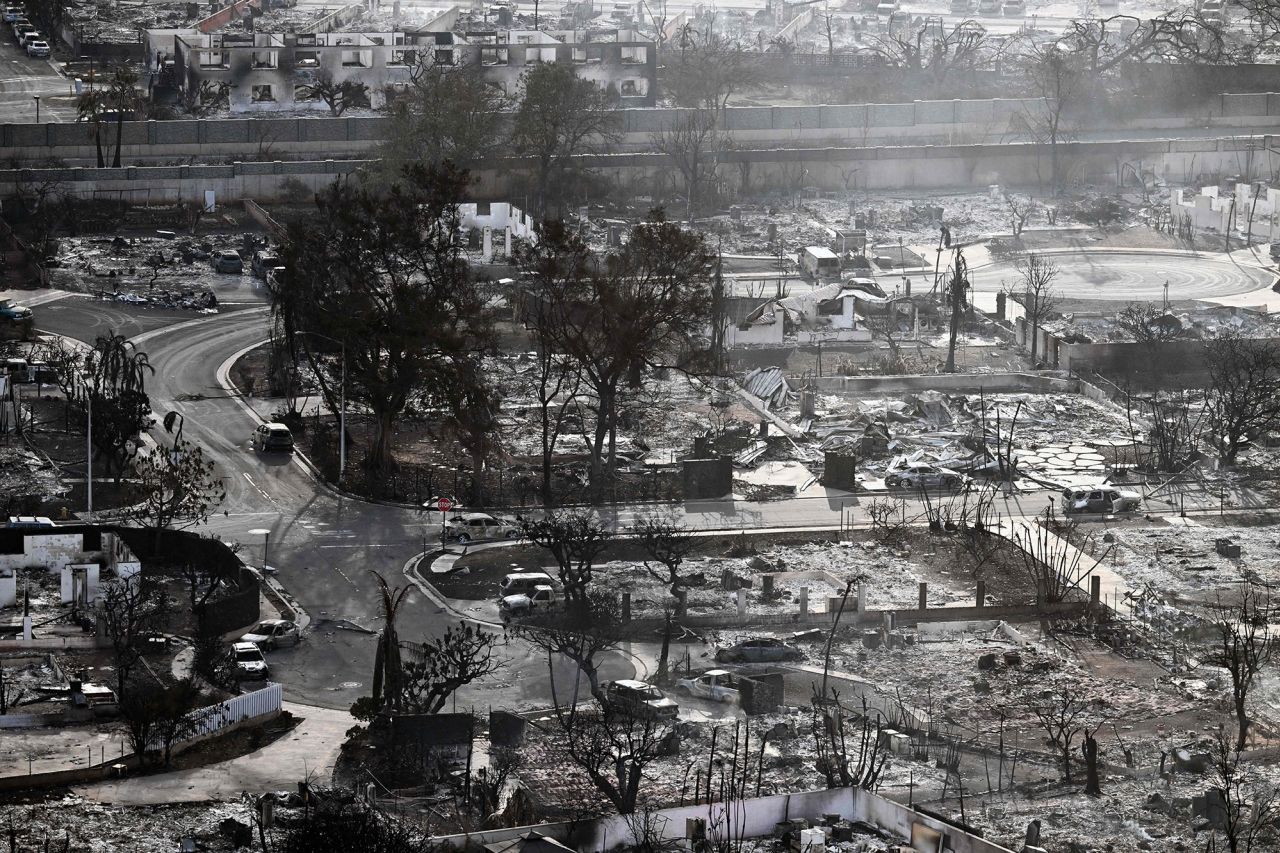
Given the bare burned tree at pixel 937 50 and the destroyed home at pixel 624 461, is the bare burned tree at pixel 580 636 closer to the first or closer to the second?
the destroyed home at pixel 624 461

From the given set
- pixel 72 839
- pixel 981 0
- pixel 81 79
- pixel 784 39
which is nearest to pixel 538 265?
pixel 72 839

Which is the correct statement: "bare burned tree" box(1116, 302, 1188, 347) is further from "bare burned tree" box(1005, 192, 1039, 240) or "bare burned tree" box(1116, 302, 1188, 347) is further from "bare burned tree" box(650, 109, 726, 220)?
"bare burned tree" box(650, 109, 726, 220)

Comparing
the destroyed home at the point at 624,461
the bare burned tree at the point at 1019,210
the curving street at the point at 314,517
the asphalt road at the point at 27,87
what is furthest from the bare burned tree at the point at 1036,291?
the asphalt road at the point at 27,87

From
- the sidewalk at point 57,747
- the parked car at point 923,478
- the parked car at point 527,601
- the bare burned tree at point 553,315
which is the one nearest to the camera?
the sidewalk at point 57,747

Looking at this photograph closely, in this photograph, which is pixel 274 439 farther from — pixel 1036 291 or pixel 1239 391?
pixel 1239 391

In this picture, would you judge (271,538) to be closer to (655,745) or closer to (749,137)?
(655,745)

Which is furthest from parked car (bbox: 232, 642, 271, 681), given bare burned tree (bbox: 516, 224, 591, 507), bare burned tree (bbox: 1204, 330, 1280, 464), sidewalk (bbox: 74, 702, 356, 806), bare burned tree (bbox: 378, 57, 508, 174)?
bare burned tree (bbox: 378, 57, 508, 174)

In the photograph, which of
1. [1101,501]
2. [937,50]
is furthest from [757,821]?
[937,50]
